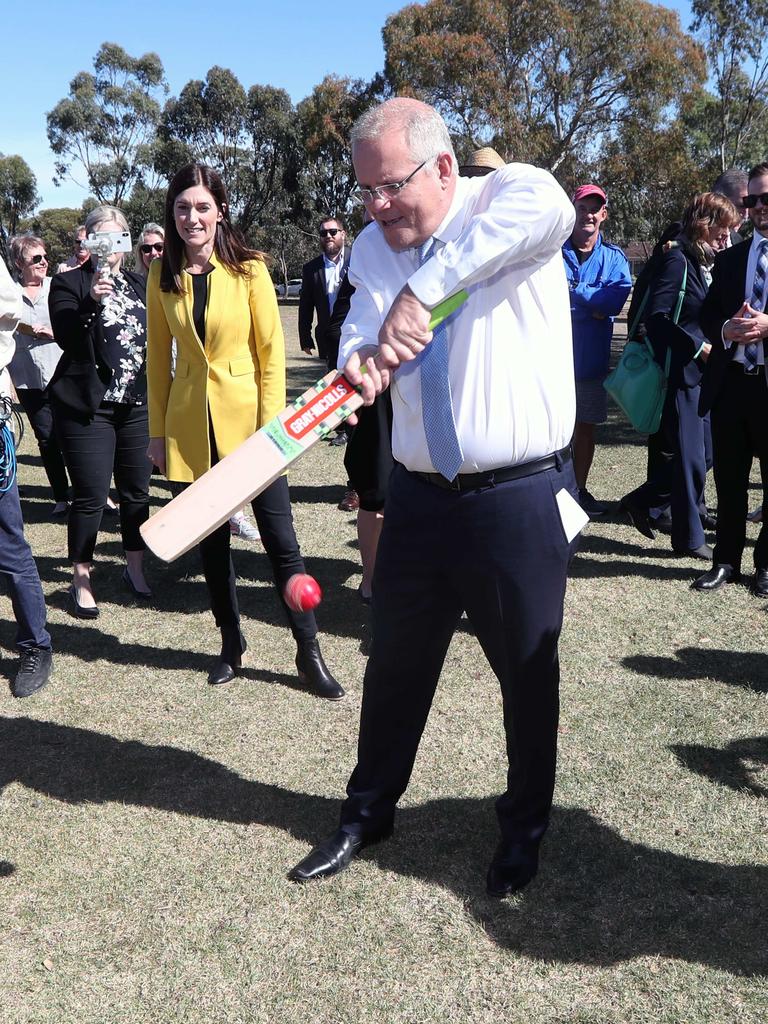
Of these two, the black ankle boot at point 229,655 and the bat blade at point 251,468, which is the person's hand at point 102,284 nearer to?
the black ankle boot at point 229,655

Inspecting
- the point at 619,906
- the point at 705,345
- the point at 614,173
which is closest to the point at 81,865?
the point at 619,906

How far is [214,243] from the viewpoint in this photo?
4102 mm

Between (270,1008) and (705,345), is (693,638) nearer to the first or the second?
(705,345)

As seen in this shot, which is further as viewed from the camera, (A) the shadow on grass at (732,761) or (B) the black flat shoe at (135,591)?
(B) the black flat shoe at (135,591)

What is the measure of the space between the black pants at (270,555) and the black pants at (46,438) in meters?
3.68

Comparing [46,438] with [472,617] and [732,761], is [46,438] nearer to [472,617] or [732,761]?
[472,617]

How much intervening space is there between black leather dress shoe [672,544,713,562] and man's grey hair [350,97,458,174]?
174 inches

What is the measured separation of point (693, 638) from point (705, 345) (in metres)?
2.06

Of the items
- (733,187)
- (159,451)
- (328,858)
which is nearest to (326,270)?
(733,187)

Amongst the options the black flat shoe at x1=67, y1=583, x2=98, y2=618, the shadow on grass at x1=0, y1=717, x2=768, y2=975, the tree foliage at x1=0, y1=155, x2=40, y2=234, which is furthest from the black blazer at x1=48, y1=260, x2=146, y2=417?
the tree foliage at x1=0, y1=155, x2=40, y2=234

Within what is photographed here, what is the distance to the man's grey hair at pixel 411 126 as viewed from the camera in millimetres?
2350

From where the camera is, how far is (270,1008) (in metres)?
2.58

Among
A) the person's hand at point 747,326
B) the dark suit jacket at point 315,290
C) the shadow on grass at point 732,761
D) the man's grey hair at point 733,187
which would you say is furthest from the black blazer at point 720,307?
the dark suit jacket at point 315,290

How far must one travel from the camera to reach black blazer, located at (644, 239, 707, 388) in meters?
5.97
